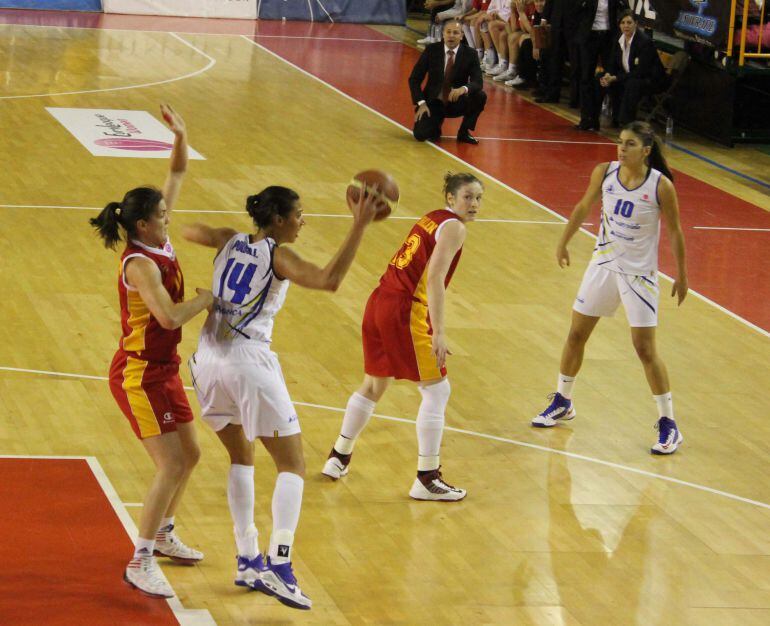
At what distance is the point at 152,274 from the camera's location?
523 centimetres

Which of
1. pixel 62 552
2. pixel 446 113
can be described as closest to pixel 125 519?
pixel 62 552

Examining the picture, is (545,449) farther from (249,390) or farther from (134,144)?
(134,144)

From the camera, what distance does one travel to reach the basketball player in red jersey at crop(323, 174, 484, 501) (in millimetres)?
6645

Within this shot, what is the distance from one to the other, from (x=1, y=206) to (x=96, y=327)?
3121 millimetres

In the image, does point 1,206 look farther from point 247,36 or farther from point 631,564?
point 247,36

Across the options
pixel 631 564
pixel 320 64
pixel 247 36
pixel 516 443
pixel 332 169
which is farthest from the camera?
pixel 247 36

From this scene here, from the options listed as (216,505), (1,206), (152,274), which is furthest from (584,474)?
(1,206)

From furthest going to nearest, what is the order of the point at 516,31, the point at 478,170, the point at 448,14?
the point at 448,14, the point at 516,31, the point at 478,170

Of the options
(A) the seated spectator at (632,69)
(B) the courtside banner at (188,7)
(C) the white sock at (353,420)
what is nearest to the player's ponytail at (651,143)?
(C) the white sock at (353,420)

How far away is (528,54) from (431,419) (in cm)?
1425

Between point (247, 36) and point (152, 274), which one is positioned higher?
point (152, 274)

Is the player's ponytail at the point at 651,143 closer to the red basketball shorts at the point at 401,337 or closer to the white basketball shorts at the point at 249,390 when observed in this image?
the red basketball shorts at the point at 401,337

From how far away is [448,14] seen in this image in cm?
2294

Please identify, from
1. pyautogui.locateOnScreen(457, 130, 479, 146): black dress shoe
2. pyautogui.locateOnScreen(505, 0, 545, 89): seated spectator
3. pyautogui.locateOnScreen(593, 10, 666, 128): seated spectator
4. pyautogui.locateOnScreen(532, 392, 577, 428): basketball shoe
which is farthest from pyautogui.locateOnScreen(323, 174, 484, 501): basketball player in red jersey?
pyautogui.locateOnScreen(505, 0, 545, 89): seated spectator
